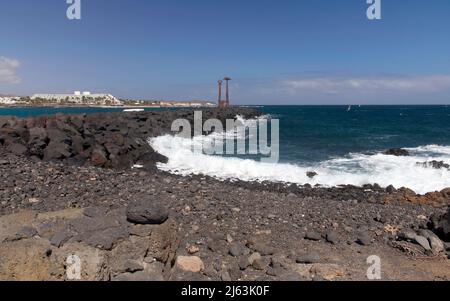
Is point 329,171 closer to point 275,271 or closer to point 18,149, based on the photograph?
point 275,271

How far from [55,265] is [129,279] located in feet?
2.52

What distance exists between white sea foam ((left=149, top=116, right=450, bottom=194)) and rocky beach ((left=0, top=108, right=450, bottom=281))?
1.46m

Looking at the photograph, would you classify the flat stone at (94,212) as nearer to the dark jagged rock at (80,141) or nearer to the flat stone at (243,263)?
the flat stone at (243,263)

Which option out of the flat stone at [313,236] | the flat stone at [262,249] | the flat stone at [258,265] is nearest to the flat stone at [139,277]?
the flat stone at [258,265]

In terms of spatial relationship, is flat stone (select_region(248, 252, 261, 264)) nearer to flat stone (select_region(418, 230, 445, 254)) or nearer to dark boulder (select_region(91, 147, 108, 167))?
flat stone (select_region(418, 230, 445, 254))

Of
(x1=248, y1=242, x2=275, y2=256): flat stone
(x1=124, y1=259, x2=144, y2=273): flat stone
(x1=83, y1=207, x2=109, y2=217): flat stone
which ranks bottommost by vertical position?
(x1=248, y1=242, x2=275, y2=256): flat stone

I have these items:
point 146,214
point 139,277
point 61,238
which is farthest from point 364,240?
point 61,238

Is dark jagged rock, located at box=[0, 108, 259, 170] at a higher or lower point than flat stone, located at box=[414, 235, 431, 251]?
higher

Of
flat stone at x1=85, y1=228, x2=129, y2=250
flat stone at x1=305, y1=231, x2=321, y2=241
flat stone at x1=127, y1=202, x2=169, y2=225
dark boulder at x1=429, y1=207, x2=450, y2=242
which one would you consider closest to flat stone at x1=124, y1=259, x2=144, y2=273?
flat stone at x1=85, y1=228, x2=129, y2=250

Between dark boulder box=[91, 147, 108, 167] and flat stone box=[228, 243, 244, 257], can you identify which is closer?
flat stone box=[228, 243, 244, 257]

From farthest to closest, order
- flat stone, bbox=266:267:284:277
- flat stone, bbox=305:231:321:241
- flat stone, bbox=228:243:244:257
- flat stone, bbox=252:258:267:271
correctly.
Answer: flat stone, bbox=305:231:321:241 → flat stone, bbox=228:243:244:257 → flat stone, bbox=252:258:267:271 → flat stone, bbox=266:267:284:277

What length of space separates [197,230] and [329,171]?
10.1m

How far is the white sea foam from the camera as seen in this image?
13.3m
